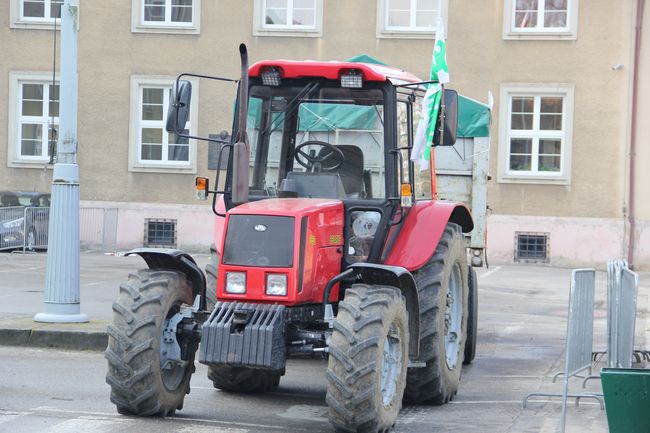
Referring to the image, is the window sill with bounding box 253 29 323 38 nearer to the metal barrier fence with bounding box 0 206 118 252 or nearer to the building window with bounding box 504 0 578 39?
the building window with bounding box 504 0 578 39

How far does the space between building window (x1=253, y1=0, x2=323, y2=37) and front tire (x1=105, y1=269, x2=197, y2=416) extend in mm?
20460

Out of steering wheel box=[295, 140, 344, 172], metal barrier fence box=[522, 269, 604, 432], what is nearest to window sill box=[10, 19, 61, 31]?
steering wheel box=[295, 140, 344, 172]

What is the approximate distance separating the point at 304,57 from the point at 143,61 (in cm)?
387

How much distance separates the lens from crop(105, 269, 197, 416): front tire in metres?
8.20

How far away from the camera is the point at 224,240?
842 centimetres

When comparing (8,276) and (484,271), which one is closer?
(8,276)

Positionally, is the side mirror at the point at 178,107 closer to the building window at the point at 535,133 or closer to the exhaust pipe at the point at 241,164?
the exhaust pipe at the point at 241,164

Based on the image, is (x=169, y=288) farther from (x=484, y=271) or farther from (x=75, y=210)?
(x=484, y=271)

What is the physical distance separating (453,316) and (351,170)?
2.00m

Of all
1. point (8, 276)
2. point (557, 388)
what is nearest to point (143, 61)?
point (8, 276)

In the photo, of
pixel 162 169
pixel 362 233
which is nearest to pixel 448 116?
pixel 362 233

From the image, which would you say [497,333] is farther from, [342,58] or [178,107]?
[342,58]

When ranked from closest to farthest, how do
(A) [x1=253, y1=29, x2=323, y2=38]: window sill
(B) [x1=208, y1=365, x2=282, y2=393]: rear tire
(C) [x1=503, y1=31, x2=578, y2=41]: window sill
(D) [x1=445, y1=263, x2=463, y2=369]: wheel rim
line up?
(B) [x1=208, y1=365, x2=282, y2=393]: rear tire
(D) [x1=445, y1=263, x2=463, y2=369]: wheel rim
(C) [x1=503, y1=31, x2=578, y2=41]: window sill
(A) [x1=253, y1=29, x2=323, y2=38]: window sill

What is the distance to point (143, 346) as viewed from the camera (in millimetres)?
8164
